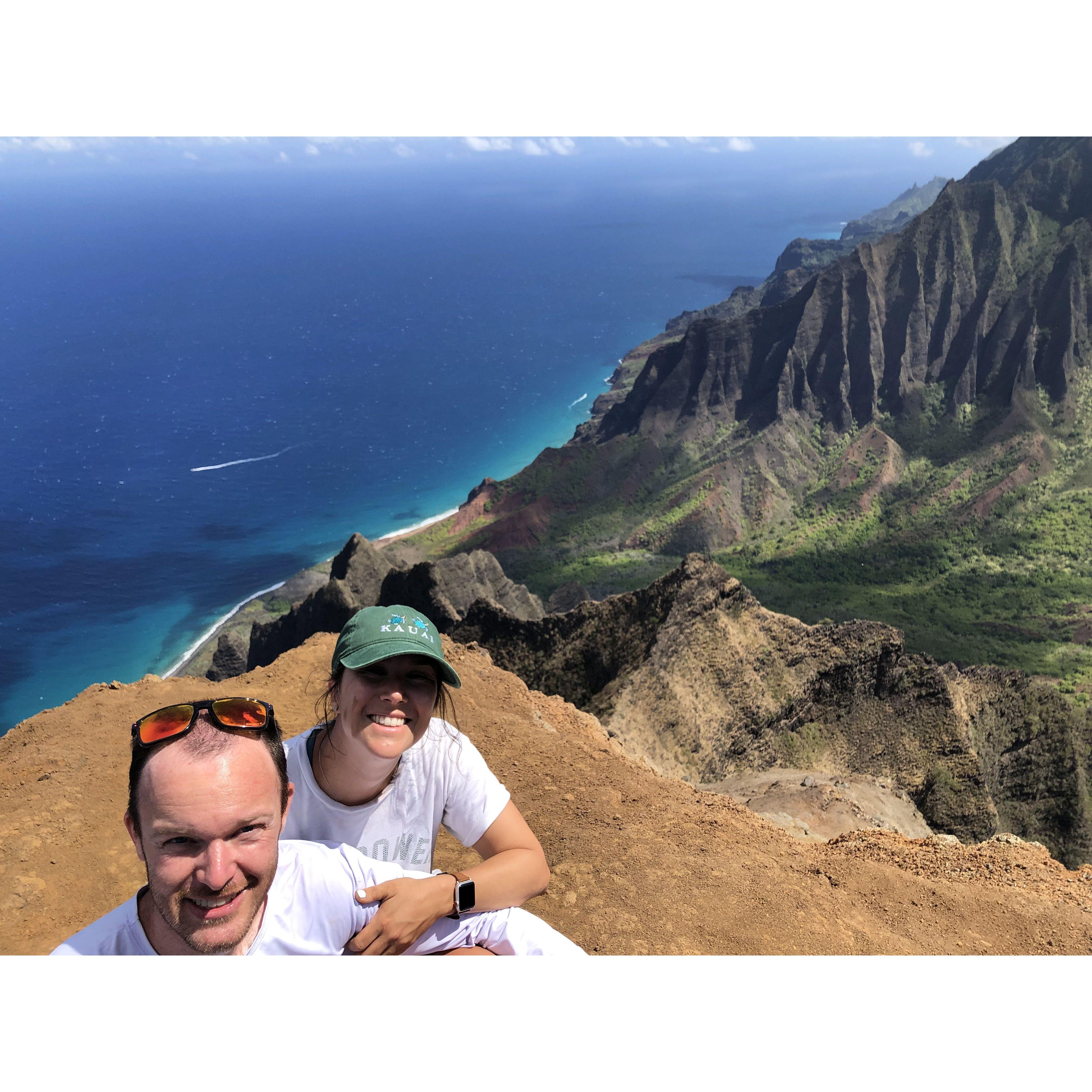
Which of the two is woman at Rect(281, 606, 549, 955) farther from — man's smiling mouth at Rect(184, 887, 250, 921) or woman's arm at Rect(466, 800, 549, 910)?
man's smiling mouth at Rect(184, 887, 250, 921)

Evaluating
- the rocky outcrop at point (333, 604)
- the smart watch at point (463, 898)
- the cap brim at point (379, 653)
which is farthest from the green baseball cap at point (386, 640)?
the rocky outcrop at point (333, 604)

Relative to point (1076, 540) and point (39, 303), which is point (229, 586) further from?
point (39, 303)

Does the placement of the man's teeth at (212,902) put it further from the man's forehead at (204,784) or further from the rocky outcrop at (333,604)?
the rocky outcrop at (333,604)

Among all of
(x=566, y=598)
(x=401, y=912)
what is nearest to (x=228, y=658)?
(x=566, y=598)

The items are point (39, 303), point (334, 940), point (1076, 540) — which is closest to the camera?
point (334, 940)

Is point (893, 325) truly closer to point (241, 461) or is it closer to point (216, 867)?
point (241, 461)

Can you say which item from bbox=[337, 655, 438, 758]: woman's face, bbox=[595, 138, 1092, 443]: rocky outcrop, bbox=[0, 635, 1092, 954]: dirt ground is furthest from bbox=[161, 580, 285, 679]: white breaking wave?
bbox=[337, 655, 438, 758]: woman's face

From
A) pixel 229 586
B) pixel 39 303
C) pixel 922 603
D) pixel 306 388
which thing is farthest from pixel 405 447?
pixel 39 303
